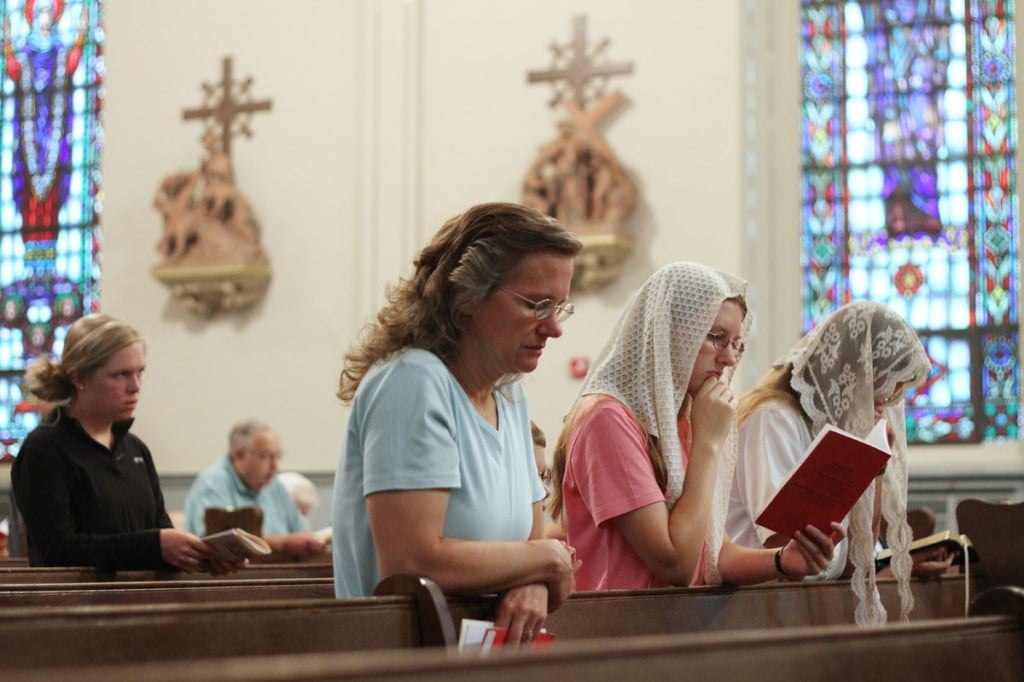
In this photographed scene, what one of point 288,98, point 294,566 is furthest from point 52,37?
point 294,566

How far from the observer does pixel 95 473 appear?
4.38 m

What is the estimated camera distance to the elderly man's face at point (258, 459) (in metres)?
8.12

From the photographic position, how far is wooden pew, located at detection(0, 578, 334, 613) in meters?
3.03

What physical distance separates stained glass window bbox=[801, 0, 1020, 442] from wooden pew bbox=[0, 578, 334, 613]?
20.4 feet

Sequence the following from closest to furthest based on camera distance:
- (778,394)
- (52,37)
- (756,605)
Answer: (756,605) < (778,394) < (52,37)

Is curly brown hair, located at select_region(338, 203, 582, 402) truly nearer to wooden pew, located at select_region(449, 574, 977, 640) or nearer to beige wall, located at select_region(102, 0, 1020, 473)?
wooden pew, located at select_region(449, 574, 977, 640)

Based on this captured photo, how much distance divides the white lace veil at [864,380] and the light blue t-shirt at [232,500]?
14.2 feet

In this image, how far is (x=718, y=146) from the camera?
945 centimetres

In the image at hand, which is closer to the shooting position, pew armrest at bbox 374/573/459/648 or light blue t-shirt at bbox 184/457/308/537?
pew armrest at bbox 374/573/459/648

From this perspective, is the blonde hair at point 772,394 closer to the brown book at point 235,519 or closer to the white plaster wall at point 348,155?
the brown book at point 235,519

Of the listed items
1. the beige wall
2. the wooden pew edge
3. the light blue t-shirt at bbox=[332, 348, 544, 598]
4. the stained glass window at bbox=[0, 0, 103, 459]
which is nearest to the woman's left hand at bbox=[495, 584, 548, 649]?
the light blue t-shirt at bbox=[332, 348, 544, 598]

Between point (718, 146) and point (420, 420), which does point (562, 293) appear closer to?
point (420, 420)

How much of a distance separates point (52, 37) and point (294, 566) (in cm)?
772

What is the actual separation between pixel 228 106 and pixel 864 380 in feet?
23.3
